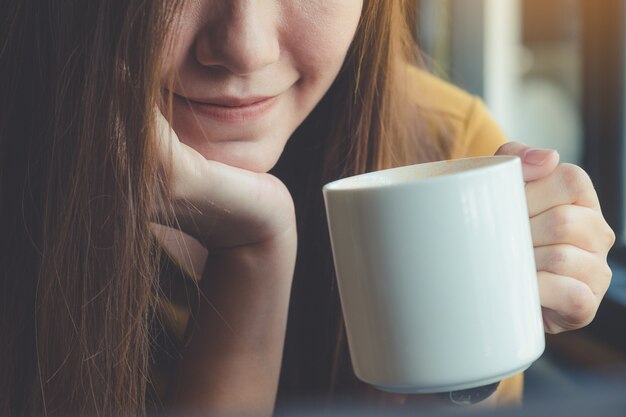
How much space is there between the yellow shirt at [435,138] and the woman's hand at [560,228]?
0.89 feet

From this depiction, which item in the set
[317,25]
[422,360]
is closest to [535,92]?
[317,25]

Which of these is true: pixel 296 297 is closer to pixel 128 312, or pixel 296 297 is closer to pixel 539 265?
pixel 128 312

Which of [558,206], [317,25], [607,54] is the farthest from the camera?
[607,54]

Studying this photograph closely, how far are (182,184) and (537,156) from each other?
0.35 m

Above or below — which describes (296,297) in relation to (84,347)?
below

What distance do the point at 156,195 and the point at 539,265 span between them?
393mm

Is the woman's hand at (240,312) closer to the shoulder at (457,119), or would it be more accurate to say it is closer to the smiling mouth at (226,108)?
the smiling mouth at (226,108)

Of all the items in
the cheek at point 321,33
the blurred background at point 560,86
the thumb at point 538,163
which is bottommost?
the blurred background at point 560,86

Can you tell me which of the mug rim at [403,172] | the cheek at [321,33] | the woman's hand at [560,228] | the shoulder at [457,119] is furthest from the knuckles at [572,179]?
the shoulder at [457,119]

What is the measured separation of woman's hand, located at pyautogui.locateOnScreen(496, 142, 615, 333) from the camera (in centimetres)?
72

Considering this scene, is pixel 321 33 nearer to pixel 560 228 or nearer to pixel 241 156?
pixel 241 156

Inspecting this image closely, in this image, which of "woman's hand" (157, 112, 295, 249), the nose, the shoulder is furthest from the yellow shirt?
the nose

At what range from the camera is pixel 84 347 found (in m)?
0.81

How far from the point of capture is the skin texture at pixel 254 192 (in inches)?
28.7
